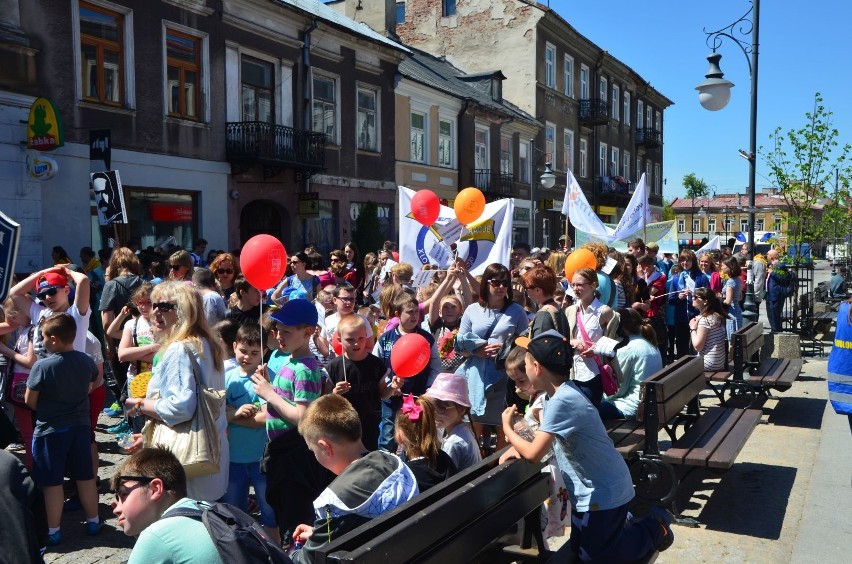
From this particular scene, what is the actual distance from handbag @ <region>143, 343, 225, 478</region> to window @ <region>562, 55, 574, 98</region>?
33.7m

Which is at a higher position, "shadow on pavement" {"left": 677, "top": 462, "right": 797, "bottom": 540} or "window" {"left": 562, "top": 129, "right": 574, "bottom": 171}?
"window" {"left": 562, "top": 129, "right": 574, "bottom": 171}

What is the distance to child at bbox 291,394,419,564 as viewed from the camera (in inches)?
117

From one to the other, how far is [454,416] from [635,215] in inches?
398

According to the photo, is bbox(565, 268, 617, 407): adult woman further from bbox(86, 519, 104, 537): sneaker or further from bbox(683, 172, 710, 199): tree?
bbox(683, 172, 710, 199): tree

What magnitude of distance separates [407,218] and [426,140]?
1581 cm

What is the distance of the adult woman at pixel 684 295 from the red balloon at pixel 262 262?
6.94 m

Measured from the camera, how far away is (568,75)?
35938 mm

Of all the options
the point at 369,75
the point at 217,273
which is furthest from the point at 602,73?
the point at 217,273

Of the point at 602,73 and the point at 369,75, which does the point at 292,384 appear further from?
the point at 602,73

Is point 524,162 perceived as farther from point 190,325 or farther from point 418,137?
point 190,325

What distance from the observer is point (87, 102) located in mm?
13727

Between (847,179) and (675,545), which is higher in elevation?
(847,179)

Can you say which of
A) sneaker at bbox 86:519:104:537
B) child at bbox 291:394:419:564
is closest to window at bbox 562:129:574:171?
sneaker at bbox 86:519:104:537

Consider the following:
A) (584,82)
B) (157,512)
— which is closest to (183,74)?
(157,512)
